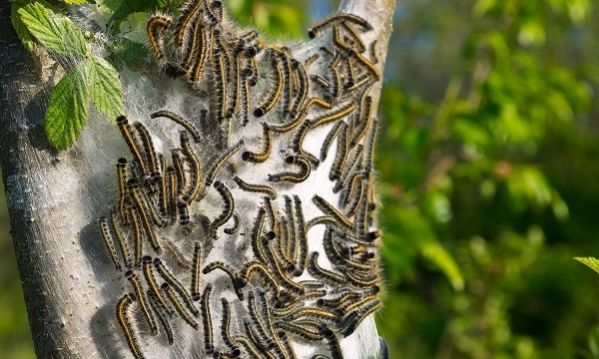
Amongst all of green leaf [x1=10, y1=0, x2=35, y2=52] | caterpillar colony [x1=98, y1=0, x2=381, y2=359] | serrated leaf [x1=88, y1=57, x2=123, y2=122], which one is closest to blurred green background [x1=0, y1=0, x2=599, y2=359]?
caterpillar colony [x1=98, y1=0, x2=381, y2=359]

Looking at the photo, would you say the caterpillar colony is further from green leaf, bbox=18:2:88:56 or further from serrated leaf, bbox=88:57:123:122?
green leaf, bbox=18:2:88:56

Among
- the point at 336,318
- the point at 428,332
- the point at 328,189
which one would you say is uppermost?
the point at 328,189

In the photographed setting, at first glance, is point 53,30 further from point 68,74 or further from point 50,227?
point 50,227

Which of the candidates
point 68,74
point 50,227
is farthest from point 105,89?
point 50,227

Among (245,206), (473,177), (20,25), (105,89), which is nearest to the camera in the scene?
(20,25)

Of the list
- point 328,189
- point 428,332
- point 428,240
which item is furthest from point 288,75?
point 428,332

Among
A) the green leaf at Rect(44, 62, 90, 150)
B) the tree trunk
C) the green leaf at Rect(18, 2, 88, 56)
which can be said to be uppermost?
the green leaf at Rect(18, 2, 88, 56)

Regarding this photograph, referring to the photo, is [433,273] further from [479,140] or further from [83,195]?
[83,195]
